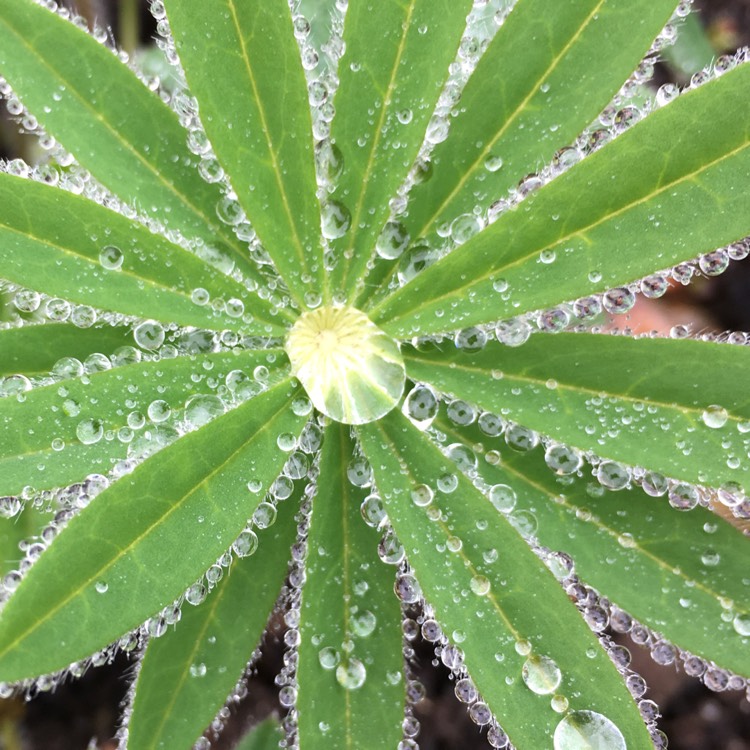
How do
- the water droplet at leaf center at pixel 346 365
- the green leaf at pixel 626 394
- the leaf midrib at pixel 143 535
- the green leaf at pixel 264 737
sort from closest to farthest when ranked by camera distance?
the leaf midrib at pixel 143 535
the green leaf at pixel 626 394
the water droplet at leaf center at pixel 346 365
the green leaf at pixel 264 737

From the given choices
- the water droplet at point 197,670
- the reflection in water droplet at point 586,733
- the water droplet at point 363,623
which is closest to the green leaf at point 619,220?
the water droplet at point 363,623

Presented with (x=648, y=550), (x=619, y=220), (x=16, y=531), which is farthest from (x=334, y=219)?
(x=16, y=531)

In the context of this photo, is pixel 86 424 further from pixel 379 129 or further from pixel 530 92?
pixel 530 92

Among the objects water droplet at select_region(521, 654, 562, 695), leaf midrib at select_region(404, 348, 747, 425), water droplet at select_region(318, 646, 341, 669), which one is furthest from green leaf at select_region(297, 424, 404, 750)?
water droplet at select_region(521, 654, 562, 695)

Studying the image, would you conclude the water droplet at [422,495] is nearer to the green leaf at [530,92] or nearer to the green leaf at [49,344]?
the green leaf at [530,92]

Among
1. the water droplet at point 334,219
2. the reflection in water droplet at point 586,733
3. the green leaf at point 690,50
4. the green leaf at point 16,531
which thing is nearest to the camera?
the reflection in water droplet at point 586,733

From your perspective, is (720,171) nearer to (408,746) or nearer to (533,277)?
(533,277)

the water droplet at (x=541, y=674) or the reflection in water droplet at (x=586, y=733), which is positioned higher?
the water droplet at (x=541, y=674)

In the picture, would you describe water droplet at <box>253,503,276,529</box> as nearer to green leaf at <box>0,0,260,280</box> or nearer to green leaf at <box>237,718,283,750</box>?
green leaf at <box>0,0,260,280</box>
